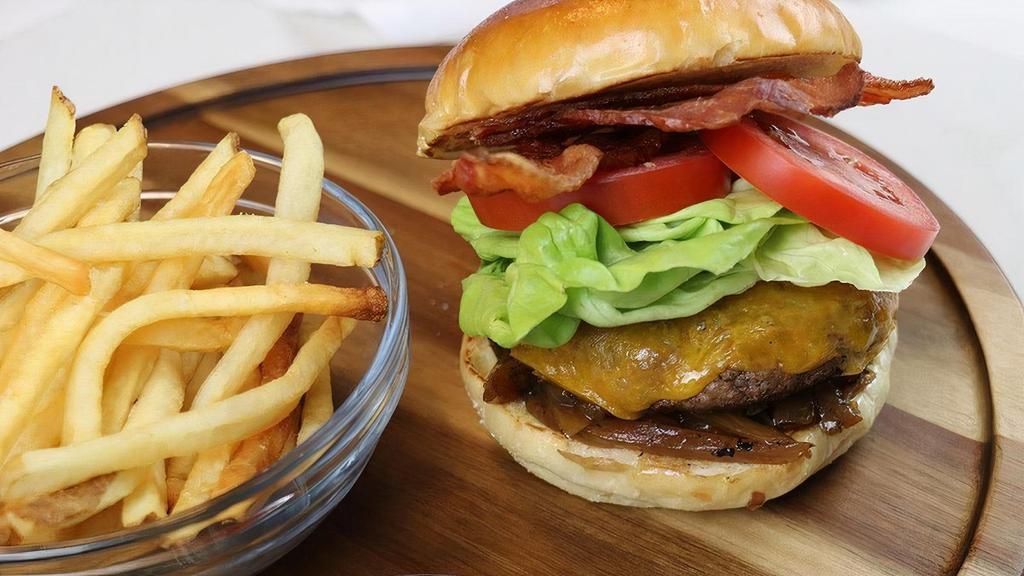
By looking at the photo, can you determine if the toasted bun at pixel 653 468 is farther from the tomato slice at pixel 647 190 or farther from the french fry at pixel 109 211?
the french fry at pixel 109 211

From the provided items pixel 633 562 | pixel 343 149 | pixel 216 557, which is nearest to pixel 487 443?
pixel 633 562

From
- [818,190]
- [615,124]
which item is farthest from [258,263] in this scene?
[818,190]

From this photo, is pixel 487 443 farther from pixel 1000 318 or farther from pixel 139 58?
pixel 139 58

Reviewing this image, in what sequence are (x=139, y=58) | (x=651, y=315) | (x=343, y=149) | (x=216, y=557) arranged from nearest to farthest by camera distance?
(x=216, y=557)
(x=651, y=315)
(x=343, y=149)
(x=139, y=58)

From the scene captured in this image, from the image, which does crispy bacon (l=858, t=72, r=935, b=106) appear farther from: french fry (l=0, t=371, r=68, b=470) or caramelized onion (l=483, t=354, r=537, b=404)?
french fry (l=0, t=371, r=68, b=470)

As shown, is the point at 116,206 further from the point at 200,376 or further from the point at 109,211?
the point at 200,376

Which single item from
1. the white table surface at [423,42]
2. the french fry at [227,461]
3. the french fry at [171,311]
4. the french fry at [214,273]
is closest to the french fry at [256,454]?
the french fry at [227,461]
